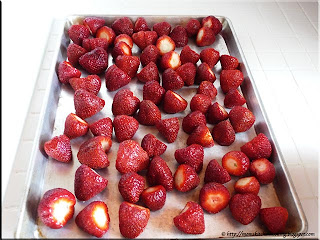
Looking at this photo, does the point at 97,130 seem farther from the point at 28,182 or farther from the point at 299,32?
the point at 299,32

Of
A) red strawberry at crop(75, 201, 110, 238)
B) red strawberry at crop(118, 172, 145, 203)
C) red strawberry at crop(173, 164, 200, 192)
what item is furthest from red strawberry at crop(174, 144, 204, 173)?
red strawberry at crop(75, 201, 110, 238)

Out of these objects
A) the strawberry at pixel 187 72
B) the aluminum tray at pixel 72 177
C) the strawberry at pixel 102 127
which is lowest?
the aluminum tray at pixel 72 177

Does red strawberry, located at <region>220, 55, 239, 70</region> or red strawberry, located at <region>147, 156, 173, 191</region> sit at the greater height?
red strawberry, located at <region>220, 55, 239, 70</region>

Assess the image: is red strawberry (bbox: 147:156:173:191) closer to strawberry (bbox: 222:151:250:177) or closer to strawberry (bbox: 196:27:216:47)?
strawberry (bbox: 222:151:250:177)

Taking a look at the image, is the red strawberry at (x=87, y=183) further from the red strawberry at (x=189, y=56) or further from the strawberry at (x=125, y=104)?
the red strawberry at (x=189, y=56)

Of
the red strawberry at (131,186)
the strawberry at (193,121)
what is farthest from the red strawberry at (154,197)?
the strawberry at (193,121)
